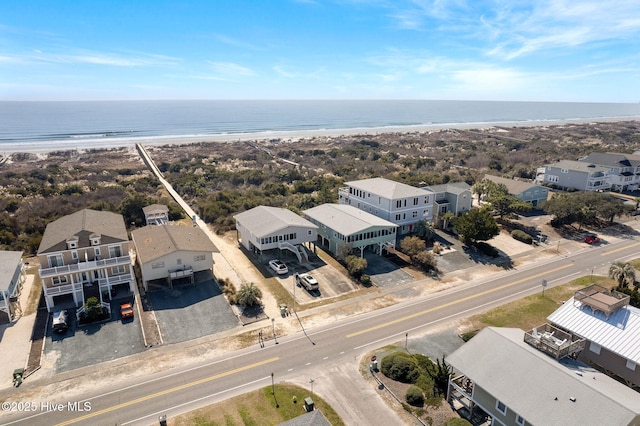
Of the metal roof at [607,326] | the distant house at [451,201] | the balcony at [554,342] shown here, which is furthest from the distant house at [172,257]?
the distant house at [451,201]

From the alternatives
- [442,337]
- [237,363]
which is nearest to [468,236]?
[442,337]

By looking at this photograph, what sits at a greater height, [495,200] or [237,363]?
[495,200]

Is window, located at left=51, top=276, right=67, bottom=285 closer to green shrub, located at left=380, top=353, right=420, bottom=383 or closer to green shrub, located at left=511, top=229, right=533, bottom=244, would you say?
green shrub, located at left=380, top=353, right=420, bottom=383

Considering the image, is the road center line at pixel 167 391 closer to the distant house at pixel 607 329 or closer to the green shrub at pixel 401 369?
the green shrub at pixel 401 369

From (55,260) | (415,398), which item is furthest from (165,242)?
(415,398)

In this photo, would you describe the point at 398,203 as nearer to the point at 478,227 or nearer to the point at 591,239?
the point at 478,227

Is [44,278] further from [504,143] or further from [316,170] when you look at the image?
[504,143]
